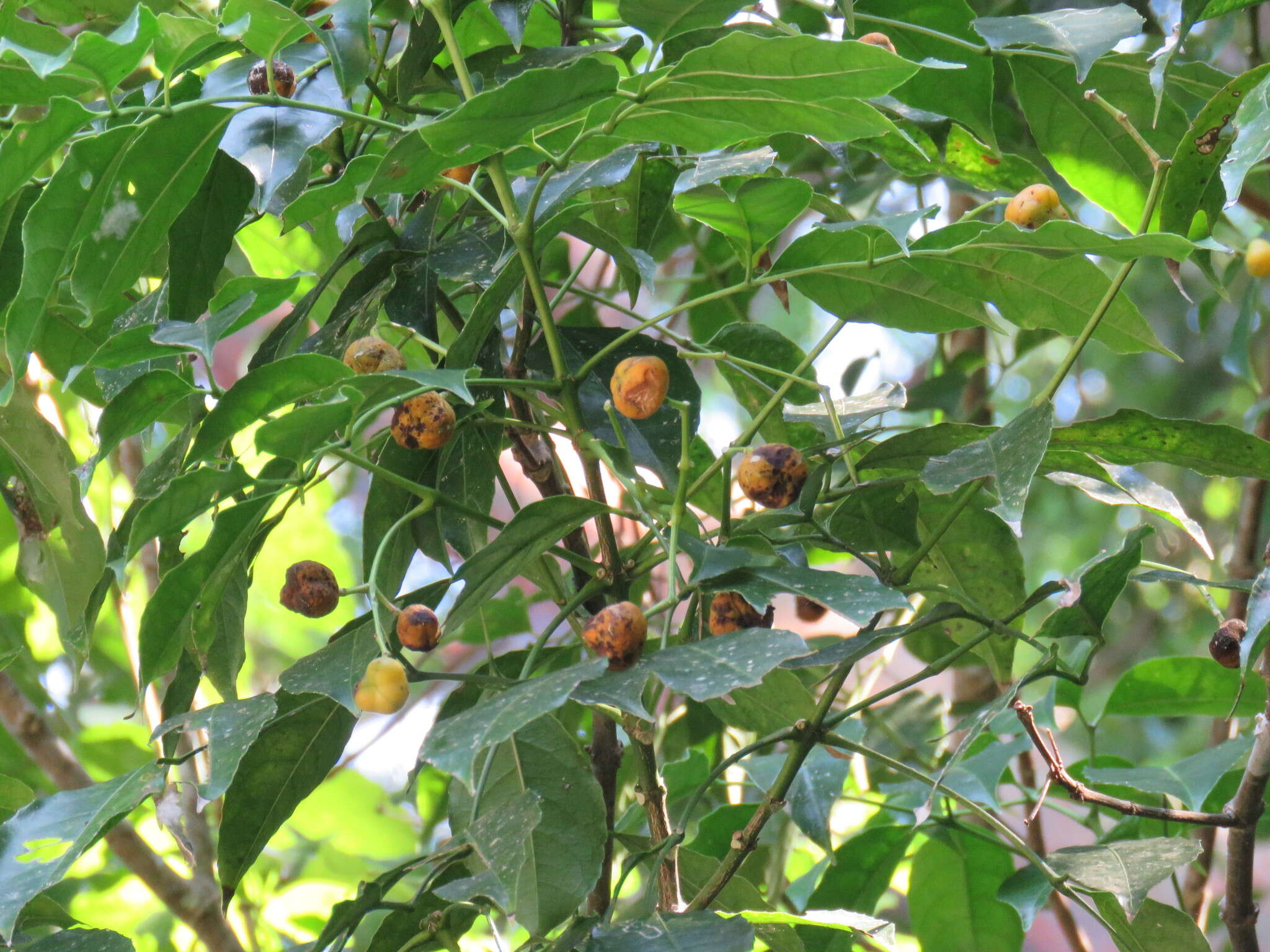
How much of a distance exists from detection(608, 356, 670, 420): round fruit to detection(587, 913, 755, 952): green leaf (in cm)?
22

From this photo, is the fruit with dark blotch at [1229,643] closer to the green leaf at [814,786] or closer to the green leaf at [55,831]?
the green leaf at [814,786]

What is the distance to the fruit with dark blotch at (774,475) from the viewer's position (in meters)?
0.51

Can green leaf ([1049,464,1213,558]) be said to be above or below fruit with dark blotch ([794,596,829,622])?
above

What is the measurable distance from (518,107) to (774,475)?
0.20m

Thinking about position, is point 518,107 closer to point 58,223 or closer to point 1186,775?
point 58,223

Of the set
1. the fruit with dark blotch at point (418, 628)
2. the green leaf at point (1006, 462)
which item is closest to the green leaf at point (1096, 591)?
the green leaf at point (1006, 462)

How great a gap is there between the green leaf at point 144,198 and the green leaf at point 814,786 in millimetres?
409

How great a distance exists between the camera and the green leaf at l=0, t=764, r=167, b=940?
1.42 ft

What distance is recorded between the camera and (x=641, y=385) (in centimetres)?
52

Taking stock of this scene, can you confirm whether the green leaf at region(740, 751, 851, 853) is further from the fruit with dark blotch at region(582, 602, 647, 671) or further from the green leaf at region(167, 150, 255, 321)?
the green leaf at region(167, 150, 255, 321)

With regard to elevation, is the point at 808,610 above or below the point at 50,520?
below

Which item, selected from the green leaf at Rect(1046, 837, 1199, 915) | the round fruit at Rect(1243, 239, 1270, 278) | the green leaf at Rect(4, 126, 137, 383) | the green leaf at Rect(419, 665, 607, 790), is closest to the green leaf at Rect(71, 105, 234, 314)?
the green leaf at Rect(4, 126, 137, 383)

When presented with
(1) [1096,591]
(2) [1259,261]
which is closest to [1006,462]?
(1) [1096,591]

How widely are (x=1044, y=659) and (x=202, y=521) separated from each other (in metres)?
1.26
